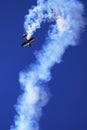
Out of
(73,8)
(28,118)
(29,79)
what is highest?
(73,8)

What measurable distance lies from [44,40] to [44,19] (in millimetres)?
1556

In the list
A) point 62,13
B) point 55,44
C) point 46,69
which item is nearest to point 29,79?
point 46,69

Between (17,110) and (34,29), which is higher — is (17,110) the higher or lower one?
the lower one

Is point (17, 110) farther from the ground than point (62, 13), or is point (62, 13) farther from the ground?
point (62, 13)

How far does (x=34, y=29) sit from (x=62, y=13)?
88.0 inches

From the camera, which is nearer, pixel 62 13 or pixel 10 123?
pixel 62 13

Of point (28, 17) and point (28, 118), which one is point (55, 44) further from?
point (28, 118)

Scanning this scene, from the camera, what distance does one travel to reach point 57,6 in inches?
995

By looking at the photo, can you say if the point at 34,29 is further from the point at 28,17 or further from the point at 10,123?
the point at 10,123

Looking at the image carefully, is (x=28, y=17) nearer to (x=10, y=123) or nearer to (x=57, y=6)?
(x=57, y=6)

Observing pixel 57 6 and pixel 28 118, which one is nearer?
pixel 57 6

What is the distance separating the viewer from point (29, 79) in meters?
26.8

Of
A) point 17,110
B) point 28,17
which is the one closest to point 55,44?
point 28,17

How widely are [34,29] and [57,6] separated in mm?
2272
